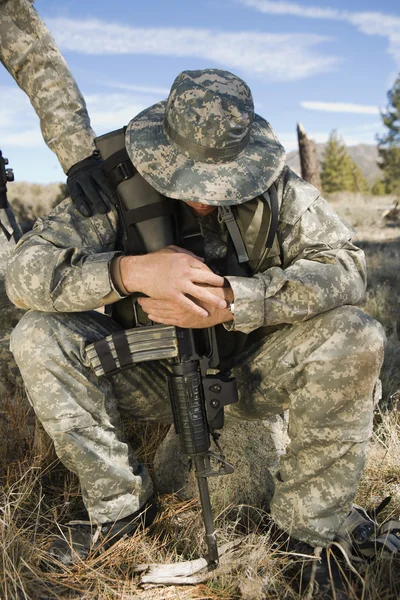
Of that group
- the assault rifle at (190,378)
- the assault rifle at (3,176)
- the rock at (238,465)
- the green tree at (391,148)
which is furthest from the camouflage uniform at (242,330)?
the green tree at (391,148)

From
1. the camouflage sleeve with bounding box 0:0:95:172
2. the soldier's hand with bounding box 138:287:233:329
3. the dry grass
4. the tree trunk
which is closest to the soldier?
the soldier's hand with bounding box 138:287:233:329

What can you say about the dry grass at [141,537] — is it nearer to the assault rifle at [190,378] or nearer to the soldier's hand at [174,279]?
the assault rifle at [190,378]

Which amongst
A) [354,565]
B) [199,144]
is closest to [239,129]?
[199,144]

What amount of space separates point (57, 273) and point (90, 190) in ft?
1.33

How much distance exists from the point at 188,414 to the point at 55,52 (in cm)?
258

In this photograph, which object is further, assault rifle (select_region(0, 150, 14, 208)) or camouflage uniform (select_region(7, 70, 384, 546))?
assault rifle (select_region(0, 150, 14, 208))

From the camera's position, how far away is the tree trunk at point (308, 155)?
11.8 m

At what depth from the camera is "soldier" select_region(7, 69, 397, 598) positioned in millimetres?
2168

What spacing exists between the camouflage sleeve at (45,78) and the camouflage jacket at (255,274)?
1183mm

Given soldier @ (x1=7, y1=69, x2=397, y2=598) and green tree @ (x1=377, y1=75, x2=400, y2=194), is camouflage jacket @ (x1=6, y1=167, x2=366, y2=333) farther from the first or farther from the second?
green tree @ (x1=377, y1=75, x2=400, y2=194)

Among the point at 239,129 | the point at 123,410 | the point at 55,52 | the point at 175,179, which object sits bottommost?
the point at 123,410

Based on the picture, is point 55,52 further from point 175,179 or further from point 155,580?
point 155,580

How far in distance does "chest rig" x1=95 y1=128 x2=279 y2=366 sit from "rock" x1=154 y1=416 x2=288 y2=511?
0.51 meters

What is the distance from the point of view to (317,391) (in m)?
2.16
